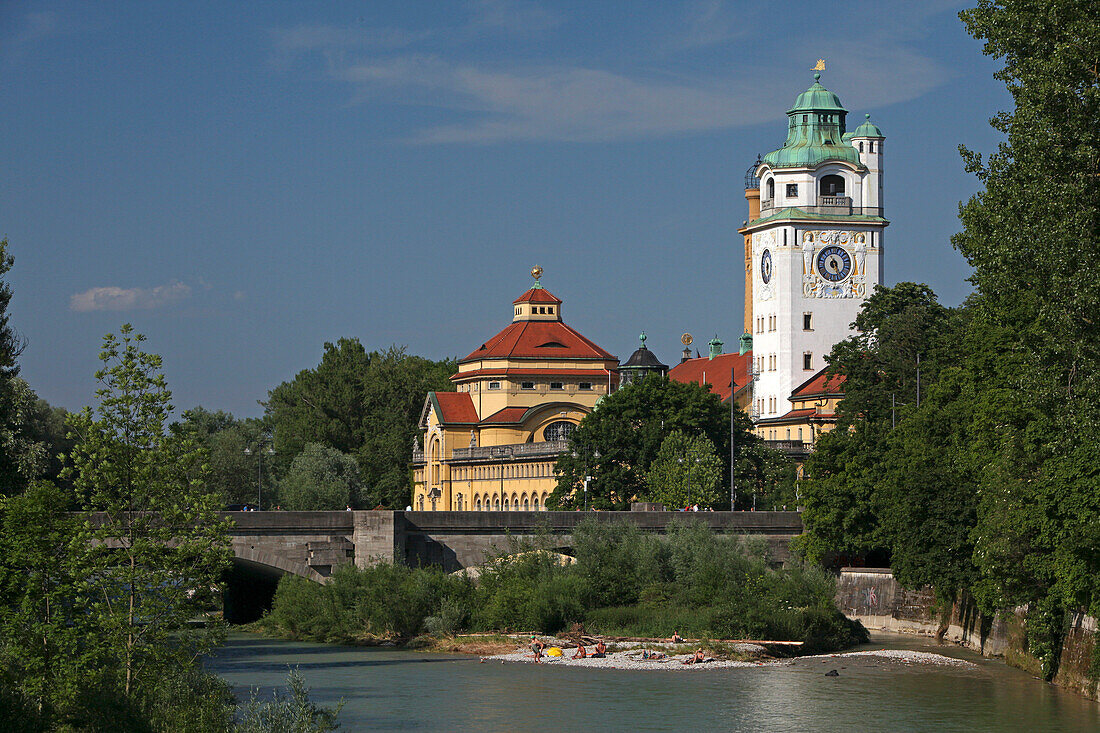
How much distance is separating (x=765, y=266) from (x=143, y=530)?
320 ft

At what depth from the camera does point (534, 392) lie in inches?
4798

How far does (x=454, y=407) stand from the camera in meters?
124

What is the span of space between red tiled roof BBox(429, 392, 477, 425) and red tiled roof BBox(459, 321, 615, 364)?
301cm

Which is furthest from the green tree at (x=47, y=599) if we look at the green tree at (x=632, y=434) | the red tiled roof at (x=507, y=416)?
the red tiled roof at (x=507, y=416)

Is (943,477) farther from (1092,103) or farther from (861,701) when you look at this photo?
(1092,103)

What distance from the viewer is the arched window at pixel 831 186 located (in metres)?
122

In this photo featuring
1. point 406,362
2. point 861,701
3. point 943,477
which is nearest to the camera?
point 861,701

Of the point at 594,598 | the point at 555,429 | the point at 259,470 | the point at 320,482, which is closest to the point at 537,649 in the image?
the point at 594,598

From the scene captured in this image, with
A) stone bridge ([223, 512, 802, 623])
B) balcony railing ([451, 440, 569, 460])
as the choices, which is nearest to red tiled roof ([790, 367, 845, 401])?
balcony railing ([451, 440, 569, 460])

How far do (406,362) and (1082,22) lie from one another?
115 metres

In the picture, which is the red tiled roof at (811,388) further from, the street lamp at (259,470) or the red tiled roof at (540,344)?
the street lamp at (259,470)

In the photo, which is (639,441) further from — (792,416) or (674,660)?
(792,416)

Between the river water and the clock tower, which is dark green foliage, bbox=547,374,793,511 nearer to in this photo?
the river water

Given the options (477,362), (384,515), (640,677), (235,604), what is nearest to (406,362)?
(477,362)
